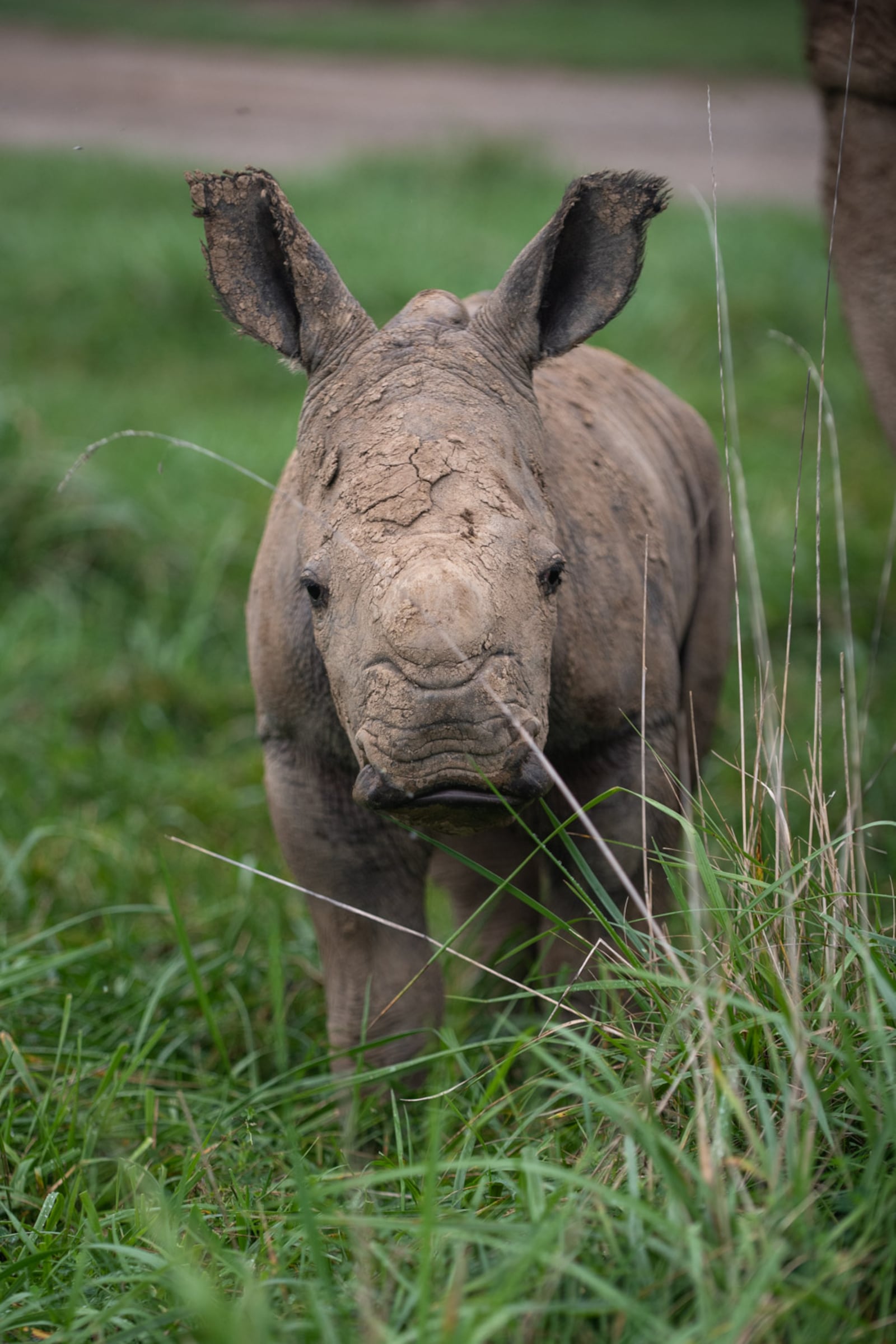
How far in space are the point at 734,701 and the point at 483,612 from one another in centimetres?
383

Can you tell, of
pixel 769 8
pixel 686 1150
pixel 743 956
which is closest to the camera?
pixel 686 1150

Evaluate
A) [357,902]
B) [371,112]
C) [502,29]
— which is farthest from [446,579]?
[502,29]

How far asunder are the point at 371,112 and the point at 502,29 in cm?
588

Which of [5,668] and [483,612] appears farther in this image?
[5,668]

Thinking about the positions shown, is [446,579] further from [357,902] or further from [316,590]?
[357,902]

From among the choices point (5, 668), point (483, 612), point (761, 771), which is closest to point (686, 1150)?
point (483, 612)

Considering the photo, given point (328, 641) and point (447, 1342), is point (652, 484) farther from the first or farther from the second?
point (447, 1342)

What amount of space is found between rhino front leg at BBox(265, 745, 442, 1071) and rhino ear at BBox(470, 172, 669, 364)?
1055mm

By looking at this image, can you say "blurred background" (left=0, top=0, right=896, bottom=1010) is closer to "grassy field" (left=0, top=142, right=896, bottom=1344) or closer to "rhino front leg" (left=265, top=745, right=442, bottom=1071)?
"grassy field" (left=0, top=142, right=896, bottom=1344)

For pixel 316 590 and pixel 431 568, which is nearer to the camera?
pixel 431 568

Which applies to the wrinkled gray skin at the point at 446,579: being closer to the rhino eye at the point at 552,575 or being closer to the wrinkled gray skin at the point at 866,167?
the rhino eye at the point at 552,575

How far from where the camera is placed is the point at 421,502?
7.66 ft

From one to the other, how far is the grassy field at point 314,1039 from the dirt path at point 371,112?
7.23 meters

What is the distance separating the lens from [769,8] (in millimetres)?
21641
